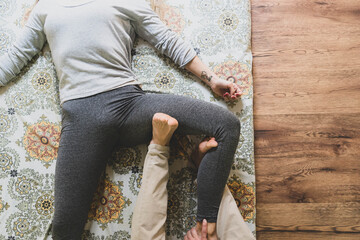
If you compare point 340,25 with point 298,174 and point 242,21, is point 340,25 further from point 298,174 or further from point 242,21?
point 298,174

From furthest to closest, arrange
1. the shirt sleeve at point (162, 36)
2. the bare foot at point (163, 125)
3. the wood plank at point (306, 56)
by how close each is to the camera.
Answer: the wood plank at point (306, 56)
the shirt sleeve at point (162, 36)
the bare foot at point (163, 125)

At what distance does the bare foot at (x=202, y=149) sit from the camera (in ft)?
3.25

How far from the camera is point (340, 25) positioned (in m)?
1.25

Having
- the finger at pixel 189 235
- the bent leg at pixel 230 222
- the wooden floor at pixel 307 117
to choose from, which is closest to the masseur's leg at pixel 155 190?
the finger at pixel 189 235

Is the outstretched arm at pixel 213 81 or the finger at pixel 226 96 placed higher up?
the outstretched arm at pixel 213 81

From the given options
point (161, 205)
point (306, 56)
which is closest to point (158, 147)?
point (161, 205)

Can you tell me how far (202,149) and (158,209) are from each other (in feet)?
0.93

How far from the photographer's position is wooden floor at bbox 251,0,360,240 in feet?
3.77

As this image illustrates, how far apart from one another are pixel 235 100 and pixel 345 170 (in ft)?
1.90

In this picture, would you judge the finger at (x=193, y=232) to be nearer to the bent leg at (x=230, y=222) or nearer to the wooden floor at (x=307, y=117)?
the bent leg at (x=230, y=222)

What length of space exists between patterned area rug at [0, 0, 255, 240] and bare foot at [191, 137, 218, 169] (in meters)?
0.04

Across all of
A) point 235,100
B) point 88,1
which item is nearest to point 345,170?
point 235,100

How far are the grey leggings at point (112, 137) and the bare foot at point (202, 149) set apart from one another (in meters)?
0.02

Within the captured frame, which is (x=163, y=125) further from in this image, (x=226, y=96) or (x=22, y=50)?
(x=22, y=50)
